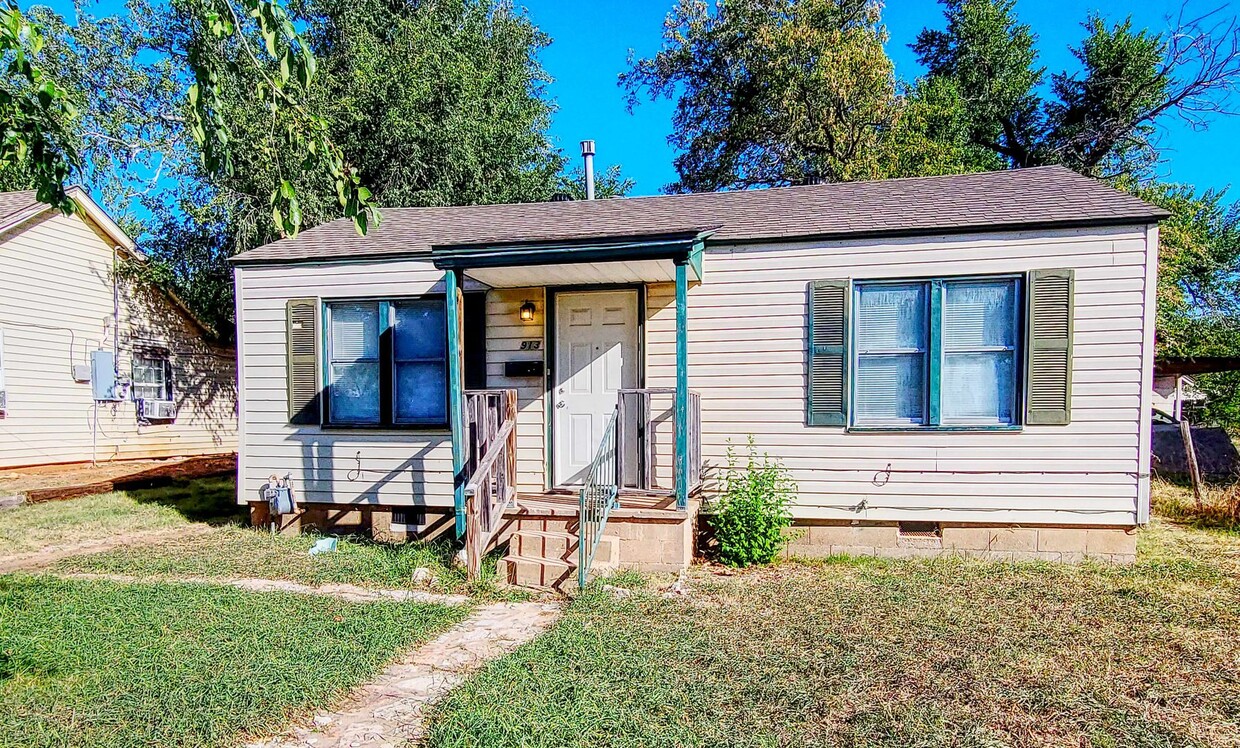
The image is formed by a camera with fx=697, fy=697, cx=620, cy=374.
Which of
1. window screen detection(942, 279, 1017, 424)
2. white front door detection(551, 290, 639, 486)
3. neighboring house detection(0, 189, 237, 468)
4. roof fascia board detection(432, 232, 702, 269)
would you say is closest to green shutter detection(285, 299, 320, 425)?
roof fascia board detection(432, 232, 702, 269)

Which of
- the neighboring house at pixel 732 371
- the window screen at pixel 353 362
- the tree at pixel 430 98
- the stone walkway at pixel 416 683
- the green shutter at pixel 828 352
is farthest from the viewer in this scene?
the tree at pixel 430 98

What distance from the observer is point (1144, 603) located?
4.89 m

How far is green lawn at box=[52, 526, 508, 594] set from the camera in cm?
564

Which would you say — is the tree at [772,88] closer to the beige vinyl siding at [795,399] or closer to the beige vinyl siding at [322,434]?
the beige vinyl siding at [795,399]

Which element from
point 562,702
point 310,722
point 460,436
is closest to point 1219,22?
point 460,436

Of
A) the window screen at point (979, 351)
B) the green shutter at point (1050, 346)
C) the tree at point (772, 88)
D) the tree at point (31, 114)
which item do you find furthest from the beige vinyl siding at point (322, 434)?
the tree at point (772, 88)

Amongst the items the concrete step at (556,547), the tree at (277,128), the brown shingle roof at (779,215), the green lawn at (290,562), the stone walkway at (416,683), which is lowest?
the green lawn at (290,562)

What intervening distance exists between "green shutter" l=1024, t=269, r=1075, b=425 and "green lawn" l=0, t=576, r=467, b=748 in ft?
16.5

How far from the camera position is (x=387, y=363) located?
704 cm

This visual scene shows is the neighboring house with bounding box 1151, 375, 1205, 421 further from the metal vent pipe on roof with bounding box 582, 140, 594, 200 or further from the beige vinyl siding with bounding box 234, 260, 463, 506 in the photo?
the beige vinyl siding with bounding box 234, 260, 463, 506

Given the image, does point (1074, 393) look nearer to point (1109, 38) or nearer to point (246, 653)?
point (246, 653)

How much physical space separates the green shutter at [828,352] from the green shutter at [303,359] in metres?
4.92

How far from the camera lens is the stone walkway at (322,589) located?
514cm

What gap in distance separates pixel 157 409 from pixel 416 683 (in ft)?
43.1
